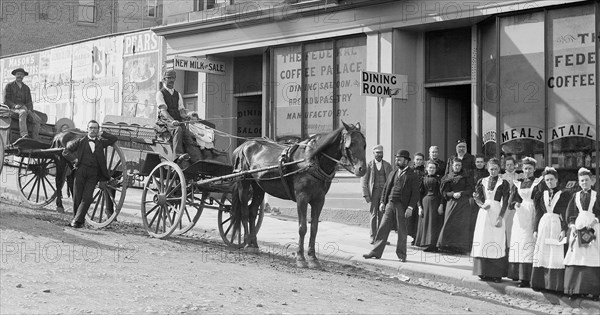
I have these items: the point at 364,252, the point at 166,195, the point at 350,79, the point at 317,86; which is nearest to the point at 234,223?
the point at 166,195

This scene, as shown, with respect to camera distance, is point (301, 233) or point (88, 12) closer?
point (301, 233)

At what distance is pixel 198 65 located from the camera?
22188mm

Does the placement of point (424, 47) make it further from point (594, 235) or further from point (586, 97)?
point (594, 235)

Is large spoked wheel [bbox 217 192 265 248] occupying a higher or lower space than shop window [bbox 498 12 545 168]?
lower

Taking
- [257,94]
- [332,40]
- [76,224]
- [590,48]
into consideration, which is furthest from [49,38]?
[590,48]

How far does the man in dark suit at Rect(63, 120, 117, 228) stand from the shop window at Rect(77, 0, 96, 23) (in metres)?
28.1

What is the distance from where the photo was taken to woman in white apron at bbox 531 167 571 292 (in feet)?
36.4

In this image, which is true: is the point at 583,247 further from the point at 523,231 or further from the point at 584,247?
the point at 523,231

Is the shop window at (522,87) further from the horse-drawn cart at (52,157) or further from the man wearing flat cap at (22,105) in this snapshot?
the man wearing flat cap at (22,105)

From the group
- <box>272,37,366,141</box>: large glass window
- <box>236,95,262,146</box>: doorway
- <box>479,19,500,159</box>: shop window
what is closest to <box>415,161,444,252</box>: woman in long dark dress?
<box>479,19,500,159</box>: shop window

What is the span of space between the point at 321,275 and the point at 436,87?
8.15 meters

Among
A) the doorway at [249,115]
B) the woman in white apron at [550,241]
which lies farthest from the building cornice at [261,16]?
Answer: the woman in white apron at [550,241]

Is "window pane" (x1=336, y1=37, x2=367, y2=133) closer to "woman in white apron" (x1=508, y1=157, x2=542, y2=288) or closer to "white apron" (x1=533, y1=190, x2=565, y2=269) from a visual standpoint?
"woman in white apron" (x1=508, y1=157, x2=542, y2=288)

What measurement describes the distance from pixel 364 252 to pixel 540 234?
4.07m
